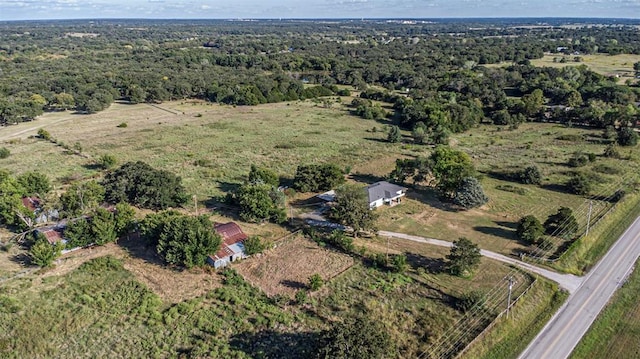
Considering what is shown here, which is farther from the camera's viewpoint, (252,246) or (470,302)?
(252,246)

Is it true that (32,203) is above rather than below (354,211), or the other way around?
below

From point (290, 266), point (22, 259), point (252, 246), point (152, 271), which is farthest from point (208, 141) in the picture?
point (290, 266)

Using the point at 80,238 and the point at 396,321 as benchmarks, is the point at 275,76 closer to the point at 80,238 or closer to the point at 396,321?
the point at 80,238

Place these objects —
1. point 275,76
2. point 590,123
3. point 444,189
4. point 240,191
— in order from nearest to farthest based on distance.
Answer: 1. point 240,191
2. point 444,189
3. point 590,123
4. point 275,76

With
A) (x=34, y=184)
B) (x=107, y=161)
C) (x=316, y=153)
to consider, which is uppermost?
(x=34, y=184)

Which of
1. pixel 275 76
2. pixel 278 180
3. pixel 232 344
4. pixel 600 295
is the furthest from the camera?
pixel 275 76

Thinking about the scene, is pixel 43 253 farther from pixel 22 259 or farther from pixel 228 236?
pixel 228 236

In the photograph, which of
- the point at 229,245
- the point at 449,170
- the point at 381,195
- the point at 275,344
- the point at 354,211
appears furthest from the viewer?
the point at 449,170

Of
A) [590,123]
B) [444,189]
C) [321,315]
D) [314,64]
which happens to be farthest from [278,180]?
[314,64]
